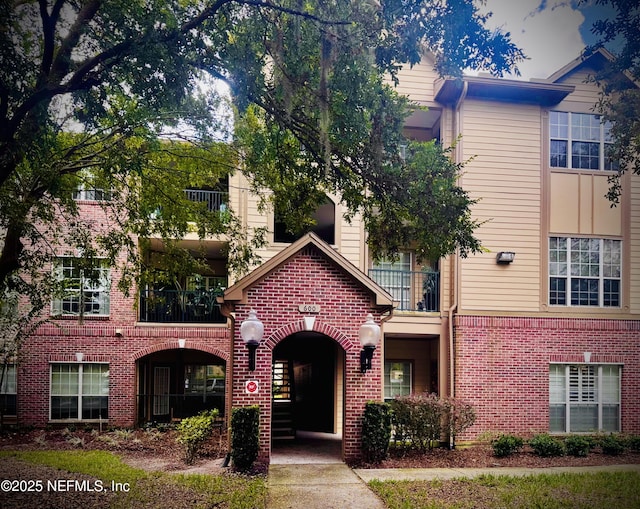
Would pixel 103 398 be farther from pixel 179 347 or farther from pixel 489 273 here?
pixel 489 273

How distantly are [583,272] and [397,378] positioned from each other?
19.3ft

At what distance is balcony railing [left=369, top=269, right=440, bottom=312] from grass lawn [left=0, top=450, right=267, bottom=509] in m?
7.24

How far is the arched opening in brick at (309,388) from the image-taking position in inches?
548

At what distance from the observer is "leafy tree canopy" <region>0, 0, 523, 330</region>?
6.91 m

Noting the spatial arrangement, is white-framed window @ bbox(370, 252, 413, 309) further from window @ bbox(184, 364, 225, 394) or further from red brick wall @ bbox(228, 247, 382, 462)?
Answer: window @ bbox(184, 364, 225, 394)

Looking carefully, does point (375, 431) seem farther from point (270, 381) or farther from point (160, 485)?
point (160, 485)

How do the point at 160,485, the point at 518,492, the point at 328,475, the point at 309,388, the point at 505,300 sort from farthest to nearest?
the point at 309,388 < the point at 505,300 < the point at 328,475 < the point at 160,485 < the point at 518,492

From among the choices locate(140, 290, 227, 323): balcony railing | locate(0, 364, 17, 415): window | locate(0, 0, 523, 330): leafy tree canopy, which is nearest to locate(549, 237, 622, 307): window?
locate(0, 0, 523, 330): leafy tree canopy

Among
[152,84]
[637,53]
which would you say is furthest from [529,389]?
[152,84]

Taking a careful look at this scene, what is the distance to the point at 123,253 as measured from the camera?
53.6 ft

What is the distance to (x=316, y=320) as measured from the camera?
35.4 ft

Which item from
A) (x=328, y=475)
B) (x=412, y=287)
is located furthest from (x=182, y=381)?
(x=328, y=475)

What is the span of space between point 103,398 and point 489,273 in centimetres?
1142

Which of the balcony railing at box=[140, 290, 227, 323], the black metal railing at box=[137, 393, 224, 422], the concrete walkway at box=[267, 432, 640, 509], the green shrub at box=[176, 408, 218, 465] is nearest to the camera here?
the concrete walkway at box=[267, 432, 640, 509]
